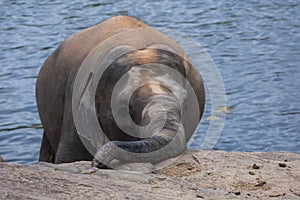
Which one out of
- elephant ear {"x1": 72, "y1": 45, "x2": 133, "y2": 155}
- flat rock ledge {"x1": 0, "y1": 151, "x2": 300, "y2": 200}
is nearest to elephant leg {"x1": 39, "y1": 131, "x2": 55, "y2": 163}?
elephant ear {"x1": 72, "y1": 45, "x2": 133, "y2": 155}

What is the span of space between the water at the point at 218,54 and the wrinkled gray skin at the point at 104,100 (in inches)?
45.3

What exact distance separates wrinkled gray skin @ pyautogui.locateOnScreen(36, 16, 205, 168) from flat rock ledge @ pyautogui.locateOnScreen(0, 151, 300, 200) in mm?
154

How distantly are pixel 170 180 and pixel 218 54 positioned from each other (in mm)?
6942

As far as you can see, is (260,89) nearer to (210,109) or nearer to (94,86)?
(210,109)

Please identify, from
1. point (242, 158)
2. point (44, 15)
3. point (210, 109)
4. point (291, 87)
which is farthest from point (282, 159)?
point (44, 15)

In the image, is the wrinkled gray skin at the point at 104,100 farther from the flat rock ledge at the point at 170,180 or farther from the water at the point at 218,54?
the water at the point at 218,54

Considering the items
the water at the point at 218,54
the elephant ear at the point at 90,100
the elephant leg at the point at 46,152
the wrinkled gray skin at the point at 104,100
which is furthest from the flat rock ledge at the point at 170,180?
the water at the point at 218,54

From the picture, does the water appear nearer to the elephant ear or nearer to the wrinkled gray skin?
the wrinkled gray skin

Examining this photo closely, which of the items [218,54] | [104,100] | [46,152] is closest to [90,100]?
[104,100]

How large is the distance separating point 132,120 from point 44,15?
7.89 metres

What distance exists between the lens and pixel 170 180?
465 centimetres

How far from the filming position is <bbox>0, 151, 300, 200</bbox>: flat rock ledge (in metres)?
4.21

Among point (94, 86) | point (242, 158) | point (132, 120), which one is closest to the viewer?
point (242, 158)

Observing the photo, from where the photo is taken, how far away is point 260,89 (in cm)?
1031
